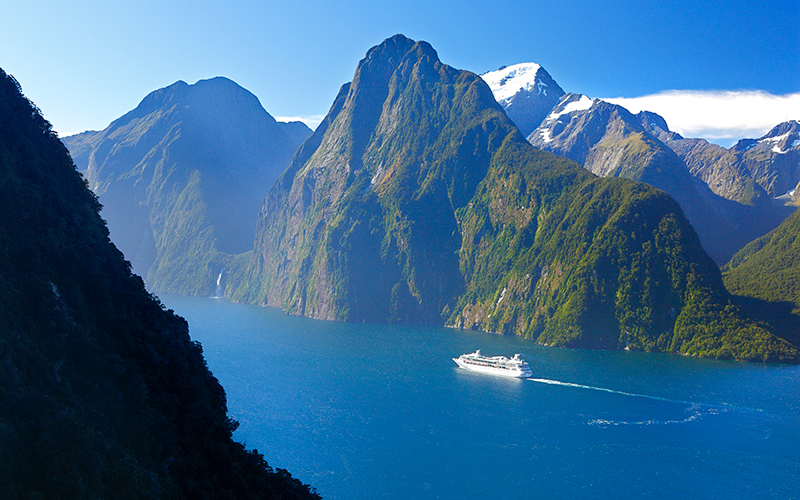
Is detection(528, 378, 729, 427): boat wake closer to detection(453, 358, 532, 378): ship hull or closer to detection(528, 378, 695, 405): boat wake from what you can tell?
detection(528, 378, 695, 405): boat wake

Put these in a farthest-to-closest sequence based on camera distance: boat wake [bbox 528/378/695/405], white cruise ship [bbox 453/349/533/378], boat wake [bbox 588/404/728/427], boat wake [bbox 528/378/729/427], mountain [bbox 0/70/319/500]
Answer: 1. white cruise ship [bbox 453/349/533/378]
2. boat wake [bbox 528/378/695/405]
3. boat wake [bbox 528/378/729/427]
4. boat wake [bbox 588/404/728/427]
5. mountain [bbox 0/70/319/500]

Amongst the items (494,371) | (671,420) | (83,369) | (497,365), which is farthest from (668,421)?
(83,369)

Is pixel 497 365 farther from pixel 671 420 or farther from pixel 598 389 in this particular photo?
pixel 671 420

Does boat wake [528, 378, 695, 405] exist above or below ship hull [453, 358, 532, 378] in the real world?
above

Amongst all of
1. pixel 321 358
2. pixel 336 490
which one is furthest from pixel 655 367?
pixel 336 490

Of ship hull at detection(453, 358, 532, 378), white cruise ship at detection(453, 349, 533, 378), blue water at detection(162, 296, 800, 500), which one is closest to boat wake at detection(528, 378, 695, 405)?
blue water at detection(162, 296, 800, 500)

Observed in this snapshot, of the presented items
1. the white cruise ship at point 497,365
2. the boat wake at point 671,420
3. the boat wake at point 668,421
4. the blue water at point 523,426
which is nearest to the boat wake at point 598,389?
the boat wake at point 671,420
